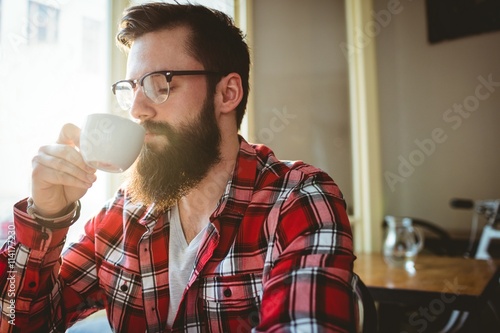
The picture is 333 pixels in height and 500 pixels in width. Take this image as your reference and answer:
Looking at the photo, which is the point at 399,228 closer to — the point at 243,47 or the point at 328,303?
the point at 243,47

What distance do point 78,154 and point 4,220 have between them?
0.66 m

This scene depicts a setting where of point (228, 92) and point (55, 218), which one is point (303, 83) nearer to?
point (228, 92)

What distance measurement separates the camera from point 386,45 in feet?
13.0

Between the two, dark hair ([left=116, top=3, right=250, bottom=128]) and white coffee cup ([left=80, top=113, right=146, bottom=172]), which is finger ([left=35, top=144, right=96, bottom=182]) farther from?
dark hair ([left=116, top=3, right=250, bottom=128])

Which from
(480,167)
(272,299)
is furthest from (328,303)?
(480,167)

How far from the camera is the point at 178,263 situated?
92 centimetres

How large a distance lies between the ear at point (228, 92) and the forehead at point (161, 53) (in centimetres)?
9

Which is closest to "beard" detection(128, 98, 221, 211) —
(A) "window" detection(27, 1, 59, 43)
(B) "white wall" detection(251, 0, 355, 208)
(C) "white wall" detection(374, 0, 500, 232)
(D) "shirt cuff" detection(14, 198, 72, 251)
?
(D) "shirt cuff" detection(14, 198, 72, 251)

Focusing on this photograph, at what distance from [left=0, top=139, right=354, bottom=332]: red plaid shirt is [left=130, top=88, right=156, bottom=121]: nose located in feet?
0.78

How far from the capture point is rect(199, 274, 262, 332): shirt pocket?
83 cm

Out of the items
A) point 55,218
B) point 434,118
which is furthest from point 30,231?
point 434,118

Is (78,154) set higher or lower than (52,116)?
lower

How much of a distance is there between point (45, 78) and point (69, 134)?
648 mm

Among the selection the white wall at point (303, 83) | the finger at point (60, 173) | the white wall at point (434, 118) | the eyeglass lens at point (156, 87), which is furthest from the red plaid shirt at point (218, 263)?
the white wall at point (434, 118)
